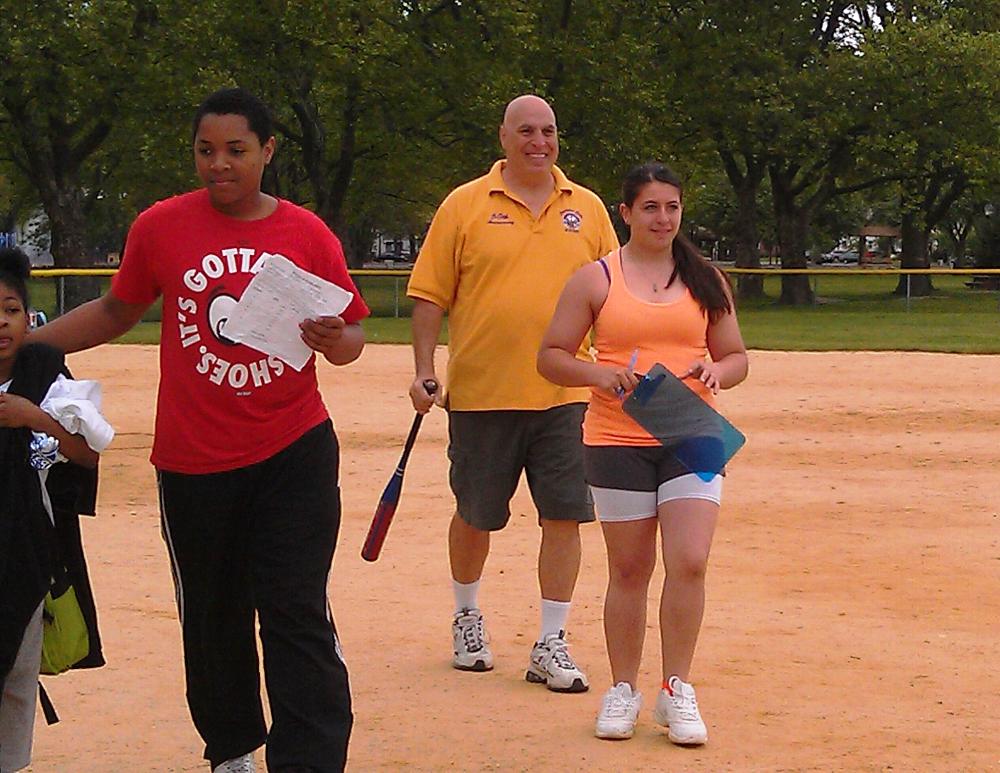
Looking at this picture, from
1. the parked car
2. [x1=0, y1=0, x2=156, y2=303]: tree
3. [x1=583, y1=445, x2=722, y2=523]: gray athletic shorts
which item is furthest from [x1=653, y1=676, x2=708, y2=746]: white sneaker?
the parked car

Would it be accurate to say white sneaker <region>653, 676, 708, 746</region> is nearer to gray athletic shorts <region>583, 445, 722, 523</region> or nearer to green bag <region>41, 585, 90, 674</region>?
gray athletic shorts <region>583, 445, 722, 523</region>

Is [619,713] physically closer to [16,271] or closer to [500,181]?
[500,181]

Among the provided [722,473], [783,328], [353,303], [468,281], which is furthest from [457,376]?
[783,328]

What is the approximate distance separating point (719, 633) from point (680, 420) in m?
1.93

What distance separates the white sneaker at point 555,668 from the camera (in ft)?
20.1

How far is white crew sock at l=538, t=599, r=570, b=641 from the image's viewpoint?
20.6 feet

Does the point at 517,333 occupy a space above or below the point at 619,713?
above

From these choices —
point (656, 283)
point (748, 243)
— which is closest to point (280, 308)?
point (656, 283)

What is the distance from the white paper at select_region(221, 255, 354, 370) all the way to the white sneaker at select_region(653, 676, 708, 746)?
5.92 ft

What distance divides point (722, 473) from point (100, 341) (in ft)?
6.76

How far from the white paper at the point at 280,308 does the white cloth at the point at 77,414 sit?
0.41 m

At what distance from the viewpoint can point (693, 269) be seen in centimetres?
557

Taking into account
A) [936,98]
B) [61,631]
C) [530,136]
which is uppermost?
[936,98]

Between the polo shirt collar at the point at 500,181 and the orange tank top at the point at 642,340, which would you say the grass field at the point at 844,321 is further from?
the orange tank top at the point at 642,340
